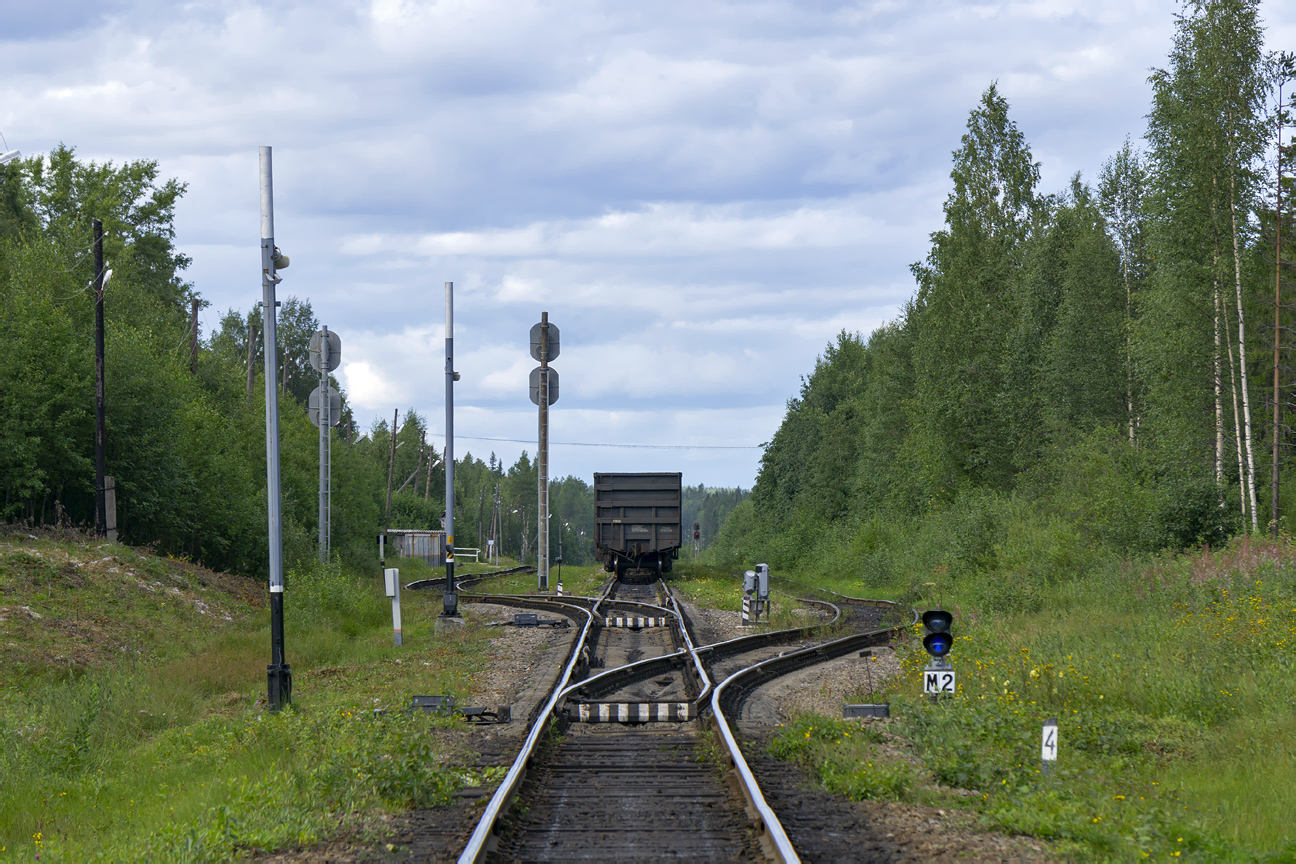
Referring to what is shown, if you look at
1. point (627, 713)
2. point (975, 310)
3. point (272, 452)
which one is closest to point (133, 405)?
point (272, 452)

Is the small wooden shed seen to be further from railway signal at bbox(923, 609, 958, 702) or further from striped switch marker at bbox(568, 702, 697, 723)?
railway signal at bbox(923, 609, 958, 702)

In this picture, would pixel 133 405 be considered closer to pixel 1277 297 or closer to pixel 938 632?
pixel 938 632

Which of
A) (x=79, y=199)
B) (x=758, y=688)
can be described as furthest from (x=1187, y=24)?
(x=79, y=199)

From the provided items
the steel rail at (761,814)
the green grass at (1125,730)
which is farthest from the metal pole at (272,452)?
the green grass at (1125,730)

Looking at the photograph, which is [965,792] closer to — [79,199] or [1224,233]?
[1224,233]

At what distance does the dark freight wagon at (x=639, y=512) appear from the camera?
128ft

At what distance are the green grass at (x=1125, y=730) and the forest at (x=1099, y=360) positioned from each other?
917 centimetres

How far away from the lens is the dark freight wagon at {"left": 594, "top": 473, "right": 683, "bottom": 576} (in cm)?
3909

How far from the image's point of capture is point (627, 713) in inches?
447

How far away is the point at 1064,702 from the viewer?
11367 mm

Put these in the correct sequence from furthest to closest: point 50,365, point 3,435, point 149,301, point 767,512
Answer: point 767,512
point 149,301
point 50,365
point 3,435

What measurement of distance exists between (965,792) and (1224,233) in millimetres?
26473

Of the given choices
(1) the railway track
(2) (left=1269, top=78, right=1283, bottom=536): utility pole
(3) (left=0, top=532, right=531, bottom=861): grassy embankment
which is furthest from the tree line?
(2) (left=1269, top=78, right=1283, bottom=536): utility pole

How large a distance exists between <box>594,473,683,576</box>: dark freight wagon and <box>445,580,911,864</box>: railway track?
21225 mm
